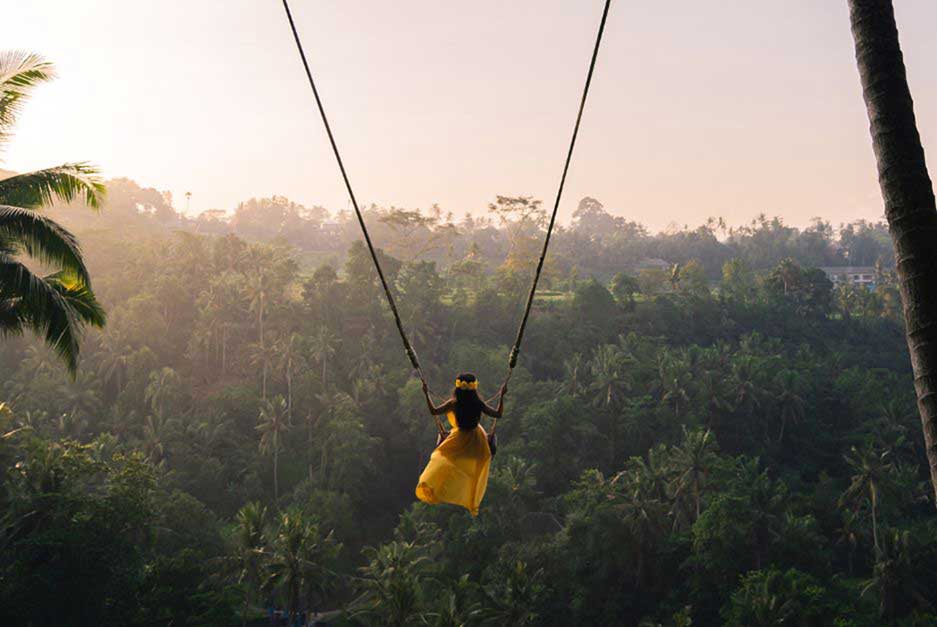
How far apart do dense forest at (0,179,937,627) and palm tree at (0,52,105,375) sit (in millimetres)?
17233

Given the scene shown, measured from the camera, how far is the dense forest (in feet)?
97.2

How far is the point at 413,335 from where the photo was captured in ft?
200

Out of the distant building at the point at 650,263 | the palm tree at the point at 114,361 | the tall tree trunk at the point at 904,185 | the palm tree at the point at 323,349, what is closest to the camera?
the tall tree trunk at the point at 904,185

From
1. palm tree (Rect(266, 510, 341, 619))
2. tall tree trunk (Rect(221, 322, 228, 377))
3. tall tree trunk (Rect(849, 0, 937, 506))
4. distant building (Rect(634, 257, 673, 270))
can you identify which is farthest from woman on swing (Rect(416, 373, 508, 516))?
distant building (Rect(634, 257, 673, 270))

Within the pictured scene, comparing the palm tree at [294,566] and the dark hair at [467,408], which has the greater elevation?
the dark hair at [467,408]

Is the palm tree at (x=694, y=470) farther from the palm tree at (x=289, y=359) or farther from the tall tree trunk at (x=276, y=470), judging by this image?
the palm tree at (x=289, y=359)

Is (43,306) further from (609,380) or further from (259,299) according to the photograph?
(259,299)

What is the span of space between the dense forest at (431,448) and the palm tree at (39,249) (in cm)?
1723

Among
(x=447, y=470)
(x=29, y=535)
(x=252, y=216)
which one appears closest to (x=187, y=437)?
(x=29, y=535)

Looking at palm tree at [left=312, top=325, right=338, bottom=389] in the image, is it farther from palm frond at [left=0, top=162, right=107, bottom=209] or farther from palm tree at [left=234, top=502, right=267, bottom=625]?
palm frond at [left=0, top=162, right=107, bottom=209]

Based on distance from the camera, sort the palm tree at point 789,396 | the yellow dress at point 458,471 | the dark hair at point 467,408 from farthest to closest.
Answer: the palm tree at point 789,396, the dark hair at point 467,408, the yellow dress at point 458,471

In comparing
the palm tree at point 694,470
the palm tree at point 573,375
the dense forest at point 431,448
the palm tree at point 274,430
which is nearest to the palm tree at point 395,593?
the dense forest at point 431,448

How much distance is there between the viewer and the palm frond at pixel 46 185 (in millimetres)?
9891

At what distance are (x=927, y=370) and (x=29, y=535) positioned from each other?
2793 cm
